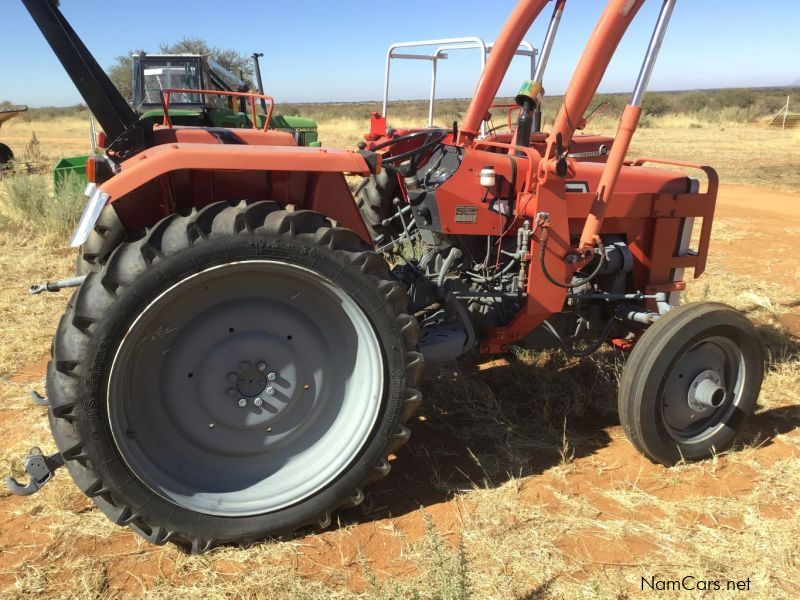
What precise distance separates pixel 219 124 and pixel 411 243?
6.60m

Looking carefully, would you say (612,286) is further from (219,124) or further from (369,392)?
(219,124)

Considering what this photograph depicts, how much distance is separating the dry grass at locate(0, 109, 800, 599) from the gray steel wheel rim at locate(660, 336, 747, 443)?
7.1 inches

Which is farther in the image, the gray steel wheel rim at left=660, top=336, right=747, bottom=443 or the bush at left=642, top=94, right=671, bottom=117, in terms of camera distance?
the bush at left=642, top=94, right=671, bottom=117

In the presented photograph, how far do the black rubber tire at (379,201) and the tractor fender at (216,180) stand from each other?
6.45ft

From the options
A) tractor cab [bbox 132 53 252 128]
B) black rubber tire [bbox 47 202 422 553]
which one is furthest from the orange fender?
tractor cab [bbox 132 53 252 128]

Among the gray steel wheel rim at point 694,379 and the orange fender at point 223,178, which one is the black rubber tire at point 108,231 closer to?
the orange fender at point 223,178

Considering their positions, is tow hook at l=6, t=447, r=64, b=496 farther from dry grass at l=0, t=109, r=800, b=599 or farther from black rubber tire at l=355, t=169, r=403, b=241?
black rubber tire at l=355, t=169, r=403, b=241

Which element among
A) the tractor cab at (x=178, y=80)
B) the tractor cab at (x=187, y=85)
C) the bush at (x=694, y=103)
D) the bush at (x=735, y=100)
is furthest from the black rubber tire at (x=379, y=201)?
the bush at (x=735, y=100)

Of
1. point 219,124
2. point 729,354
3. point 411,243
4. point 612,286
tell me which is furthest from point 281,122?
point 729,354

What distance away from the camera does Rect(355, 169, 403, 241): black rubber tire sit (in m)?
4.68

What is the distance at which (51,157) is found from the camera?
17.4 meters

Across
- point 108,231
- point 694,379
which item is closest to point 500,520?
point 694,379

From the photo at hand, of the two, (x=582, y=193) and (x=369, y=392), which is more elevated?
(x=582, y=193)

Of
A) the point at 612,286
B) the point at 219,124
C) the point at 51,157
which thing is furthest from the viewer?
the point at 51,157
